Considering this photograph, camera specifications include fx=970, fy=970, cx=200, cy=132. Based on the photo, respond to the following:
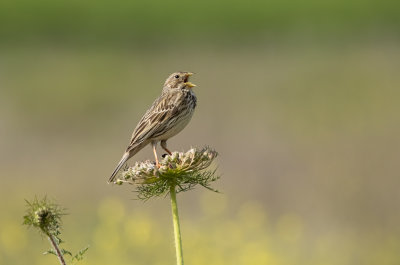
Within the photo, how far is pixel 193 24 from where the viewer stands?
32.0 meters

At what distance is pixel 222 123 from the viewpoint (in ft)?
61.6

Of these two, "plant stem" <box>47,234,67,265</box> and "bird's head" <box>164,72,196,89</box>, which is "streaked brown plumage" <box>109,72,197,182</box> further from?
"plant stem" <box>47,234,67,265</box>

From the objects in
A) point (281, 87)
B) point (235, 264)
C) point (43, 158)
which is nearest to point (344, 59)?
point (281, 87)

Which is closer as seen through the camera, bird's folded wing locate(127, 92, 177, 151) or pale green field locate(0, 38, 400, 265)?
bird's folded wing locate(127, 92, 177, 151)

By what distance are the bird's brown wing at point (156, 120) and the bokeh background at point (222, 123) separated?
338cm

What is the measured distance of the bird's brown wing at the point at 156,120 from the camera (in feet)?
22.6

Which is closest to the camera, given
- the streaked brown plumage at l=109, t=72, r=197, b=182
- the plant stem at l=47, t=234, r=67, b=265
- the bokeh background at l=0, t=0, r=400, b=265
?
the plant stem at l=47, t=234, r=67, b=265

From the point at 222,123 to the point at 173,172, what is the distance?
13.3 meters

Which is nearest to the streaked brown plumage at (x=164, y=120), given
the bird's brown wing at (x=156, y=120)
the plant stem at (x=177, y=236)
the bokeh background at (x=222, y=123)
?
the bird's brown wing at (x=156, y=120)

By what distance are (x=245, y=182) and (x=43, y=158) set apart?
14.3 ft

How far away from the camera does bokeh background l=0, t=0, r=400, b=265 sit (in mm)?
11484

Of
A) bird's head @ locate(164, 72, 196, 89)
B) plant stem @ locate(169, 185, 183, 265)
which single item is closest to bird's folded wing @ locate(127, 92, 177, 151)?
bird's head @ locate(164, 72, 196, 89)

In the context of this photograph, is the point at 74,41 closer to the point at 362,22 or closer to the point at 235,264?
the point at 362,22

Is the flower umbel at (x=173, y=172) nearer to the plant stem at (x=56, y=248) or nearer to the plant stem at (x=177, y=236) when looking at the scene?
the plant stem at (x=177, y=236)
